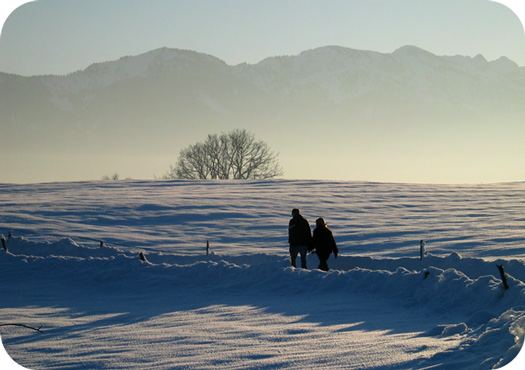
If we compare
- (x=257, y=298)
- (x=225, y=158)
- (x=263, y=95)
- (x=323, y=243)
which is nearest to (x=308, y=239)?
(x=323, y=243)

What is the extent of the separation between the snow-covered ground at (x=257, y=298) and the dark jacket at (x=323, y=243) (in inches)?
31.0

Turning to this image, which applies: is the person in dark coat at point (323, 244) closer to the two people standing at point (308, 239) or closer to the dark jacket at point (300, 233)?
the two people standing at point (308, 239)

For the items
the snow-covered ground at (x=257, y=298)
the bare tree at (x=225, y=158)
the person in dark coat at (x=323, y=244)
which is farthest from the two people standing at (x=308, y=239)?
the bare tree at (x=225, y=158)

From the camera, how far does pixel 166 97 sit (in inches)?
1806

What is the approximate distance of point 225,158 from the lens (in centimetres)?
6562

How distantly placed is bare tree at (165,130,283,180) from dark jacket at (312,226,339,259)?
163 ft

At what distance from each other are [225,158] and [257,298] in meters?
54.9

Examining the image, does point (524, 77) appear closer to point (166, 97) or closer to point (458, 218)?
point (458, 218)

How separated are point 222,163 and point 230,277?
53.1 m

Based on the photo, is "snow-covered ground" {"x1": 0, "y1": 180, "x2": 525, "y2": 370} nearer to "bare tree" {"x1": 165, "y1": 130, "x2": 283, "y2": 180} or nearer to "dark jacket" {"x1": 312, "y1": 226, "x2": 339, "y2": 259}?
"dark jacket" {"x1": 312, "y1": 226, "x2": 339, "y2": 259}

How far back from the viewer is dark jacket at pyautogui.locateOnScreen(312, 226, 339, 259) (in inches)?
561

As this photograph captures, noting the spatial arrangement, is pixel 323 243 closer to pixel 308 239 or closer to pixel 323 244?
pixel 323 244

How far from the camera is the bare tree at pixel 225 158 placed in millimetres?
64375

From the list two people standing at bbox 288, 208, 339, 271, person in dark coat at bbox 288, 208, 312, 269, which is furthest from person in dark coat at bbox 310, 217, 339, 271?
person in dark coat at bbox 288, 208, 312, 269
